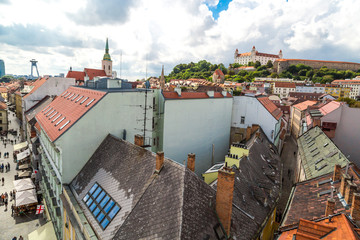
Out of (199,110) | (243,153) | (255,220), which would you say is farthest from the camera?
(199,110)

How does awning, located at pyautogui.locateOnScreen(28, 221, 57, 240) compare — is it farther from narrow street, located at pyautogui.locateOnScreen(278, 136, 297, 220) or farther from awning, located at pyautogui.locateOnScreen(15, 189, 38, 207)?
narrow street, located at pyautogui.locateOnScreen(278, 136, 297, 220)

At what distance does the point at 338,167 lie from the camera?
17.6 m

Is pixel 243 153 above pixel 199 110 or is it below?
below

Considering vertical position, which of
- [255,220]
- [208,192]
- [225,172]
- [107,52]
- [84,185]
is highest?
[107,52]

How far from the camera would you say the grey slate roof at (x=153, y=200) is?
10.8 meters

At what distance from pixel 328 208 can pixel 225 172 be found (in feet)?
23.0

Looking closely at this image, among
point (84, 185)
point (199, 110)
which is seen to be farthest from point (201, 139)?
point (84, 185)

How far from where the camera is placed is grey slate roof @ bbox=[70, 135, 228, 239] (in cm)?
1083

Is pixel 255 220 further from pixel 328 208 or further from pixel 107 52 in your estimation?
pixel 107 52

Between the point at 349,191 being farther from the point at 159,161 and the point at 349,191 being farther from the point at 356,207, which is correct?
the point at 159,161

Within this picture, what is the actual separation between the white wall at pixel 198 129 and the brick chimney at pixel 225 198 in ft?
55.8

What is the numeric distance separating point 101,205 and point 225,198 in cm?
758

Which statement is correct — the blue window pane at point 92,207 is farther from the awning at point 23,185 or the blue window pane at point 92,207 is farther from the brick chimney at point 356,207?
the awning at point 23,185

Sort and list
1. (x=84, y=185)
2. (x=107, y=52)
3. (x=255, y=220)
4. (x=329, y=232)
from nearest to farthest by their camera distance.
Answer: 1. (x=329, y=232)
2. (x=255, y=220)
3. (x=84, y=185)
4. (x=107, y=52)
